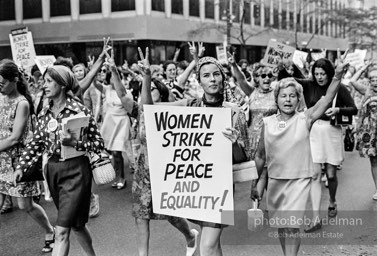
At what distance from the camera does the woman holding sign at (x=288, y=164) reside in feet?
13.9

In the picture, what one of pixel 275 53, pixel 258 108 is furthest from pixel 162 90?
pixel 275 53

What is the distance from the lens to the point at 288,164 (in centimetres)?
424

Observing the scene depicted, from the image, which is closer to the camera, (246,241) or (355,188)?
(246,241)

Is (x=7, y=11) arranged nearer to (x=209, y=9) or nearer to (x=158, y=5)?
(x=158, y=5)

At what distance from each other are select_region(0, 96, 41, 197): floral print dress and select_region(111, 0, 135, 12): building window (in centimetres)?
2727

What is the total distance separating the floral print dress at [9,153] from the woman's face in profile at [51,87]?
3.62 feet

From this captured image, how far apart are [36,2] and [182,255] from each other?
32.6 meters

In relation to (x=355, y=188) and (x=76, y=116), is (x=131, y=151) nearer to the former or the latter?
(x=355, y=188)

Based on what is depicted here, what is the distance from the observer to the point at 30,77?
954 cm

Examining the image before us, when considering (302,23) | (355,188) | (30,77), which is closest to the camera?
(355,188)

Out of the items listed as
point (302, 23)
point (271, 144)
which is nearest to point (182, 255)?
point (271, 144)

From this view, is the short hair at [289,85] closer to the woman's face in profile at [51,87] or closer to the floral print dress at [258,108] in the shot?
the woman's face in profile at [51,87]

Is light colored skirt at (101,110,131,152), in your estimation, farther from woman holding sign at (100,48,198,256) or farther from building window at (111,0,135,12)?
building window at (111,0,135,12)

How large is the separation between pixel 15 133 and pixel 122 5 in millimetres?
27989
